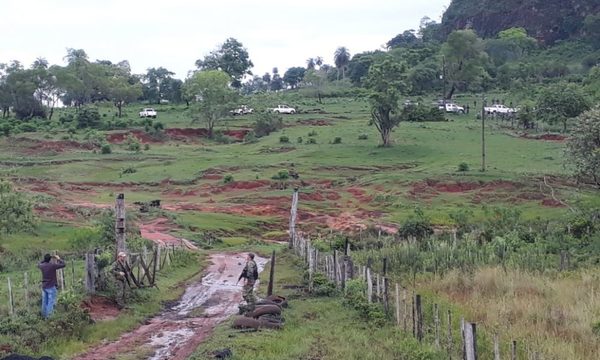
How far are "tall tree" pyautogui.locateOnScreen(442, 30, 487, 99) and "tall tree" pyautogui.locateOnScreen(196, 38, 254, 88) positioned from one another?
161 feet

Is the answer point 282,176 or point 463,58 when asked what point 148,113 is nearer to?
point 463,58

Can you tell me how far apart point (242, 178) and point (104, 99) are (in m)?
82.3

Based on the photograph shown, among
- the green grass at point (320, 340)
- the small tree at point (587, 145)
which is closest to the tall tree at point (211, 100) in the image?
the small tree at point (587, 145)

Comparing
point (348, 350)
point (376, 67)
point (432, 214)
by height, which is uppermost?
point (376, 67)

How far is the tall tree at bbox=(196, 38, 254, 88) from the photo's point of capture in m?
151

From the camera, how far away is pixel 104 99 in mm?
141125

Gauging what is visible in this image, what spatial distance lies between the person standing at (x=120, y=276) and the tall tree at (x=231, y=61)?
128 m

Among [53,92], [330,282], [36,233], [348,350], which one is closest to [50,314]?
[348,350]

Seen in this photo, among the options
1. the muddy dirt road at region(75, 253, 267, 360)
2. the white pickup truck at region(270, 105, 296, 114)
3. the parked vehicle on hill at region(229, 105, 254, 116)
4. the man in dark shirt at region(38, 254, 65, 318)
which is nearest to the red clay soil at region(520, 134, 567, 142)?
the white pickup truck at region(270, 105, 296, 114)

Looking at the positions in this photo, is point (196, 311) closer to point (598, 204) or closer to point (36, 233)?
point (36, 233)

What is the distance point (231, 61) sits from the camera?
15112 centimetres

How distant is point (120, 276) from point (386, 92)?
55313mm

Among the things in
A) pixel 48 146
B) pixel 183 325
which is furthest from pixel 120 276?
pixel 48 146

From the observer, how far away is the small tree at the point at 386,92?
74.6 metres
